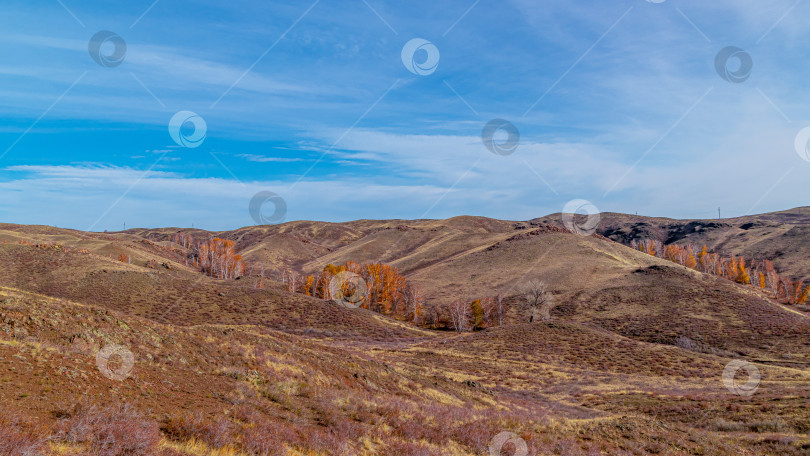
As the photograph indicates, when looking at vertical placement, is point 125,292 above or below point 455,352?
above

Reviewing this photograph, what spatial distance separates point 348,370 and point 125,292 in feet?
181

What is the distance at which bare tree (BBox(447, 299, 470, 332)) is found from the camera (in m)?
91.6

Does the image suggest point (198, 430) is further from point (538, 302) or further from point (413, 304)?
point (413, 304)

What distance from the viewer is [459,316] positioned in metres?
91.5

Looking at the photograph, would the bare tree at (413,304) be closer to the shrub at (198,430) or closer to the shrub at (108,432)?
the shrub at (198,430)

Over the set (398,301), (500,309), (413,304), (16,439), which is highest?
(398,301)

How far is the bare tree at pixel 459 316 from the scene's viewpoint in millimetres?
91562

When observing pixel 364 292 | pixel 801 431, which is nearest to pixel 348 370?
pixel 801 431

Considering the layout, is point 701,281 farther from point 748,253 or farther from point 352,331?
point 748,253

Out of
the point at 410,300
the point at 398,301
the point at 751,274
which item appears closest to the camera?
the point at 410,300

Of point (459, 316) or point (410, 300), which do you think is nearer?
point (459, 316)

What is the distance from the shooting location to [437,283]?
126250mm

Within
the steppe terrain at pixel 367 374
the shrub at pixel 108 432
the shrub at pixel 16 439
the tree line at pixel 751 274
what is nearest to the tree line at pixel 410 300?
the steppe terrain at pixel 367 374

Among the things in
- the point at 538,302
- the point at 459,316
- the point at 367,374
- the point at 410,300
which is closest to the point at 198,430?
the point at 367,374
